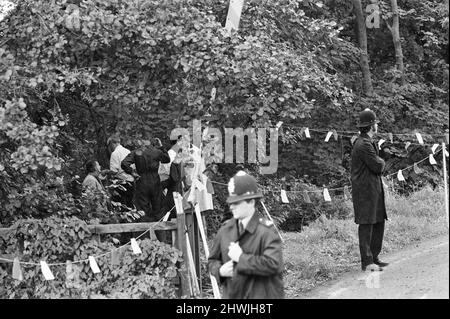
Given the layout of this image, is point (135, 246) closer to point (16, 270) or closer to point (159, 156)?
point (16, 270)

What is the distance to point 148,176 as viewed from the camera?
Result: 1090 centimetres

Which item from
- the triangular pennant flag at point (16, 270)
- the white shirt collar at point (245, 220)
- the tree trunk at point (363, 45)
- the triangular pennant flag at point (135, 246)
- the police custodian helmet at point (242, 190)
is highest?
the tree trunk at point (363, 45)

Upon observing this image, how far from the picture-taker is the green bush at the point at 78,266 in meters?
8.34

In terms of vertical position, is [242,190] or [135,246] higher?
[242,190]

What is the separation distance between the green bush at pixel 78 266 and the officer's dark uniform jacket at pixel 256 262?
3.19m

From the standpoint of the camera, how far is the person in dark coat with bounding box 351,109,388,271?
863 centimetres

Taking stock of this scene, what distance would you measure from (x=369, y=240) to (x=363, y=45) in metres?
10.5

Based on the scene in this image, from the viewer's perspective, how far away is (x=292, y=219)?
16266 millimetres

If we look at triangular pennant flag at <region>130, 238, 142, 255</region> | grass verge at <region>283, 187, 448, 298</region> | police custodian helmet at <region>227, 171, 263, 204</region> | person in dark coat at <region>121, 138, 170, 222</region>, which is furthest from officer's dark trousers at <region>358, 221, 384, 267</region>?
police custodian helmet at <region>227, 171, 263, 204</region>

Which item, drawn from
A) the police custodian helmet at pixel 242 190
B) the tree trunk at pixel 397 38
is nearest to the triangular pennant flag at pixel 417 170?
the tree trunk at pixel 397 38

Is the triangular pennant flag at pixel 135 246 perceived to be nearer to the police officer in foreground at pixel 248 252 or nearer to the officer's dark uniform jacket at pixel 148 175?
the officer's dark uniform jacket at pixel 148 175

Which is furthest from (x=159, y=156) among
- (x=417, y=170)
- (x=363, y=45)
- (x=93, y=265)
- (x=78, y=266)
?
(x=363, y=45)

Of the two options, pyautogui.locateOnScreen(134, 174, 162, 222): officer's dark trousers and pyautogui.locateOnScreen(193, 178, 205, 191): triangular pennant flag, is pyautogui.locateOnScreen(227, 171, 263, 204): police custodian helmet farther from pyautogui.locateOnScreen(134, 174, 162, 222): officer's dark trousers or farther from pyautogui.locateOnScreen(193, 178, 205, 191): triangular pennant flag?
pyautogui.locateOnScreen(134, 174, 162, 222): officer's dark trousers

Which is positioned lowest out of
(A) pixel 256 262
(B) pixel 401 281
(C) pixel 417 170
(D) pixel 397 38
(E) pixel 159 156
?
(B) pixel 401 281
